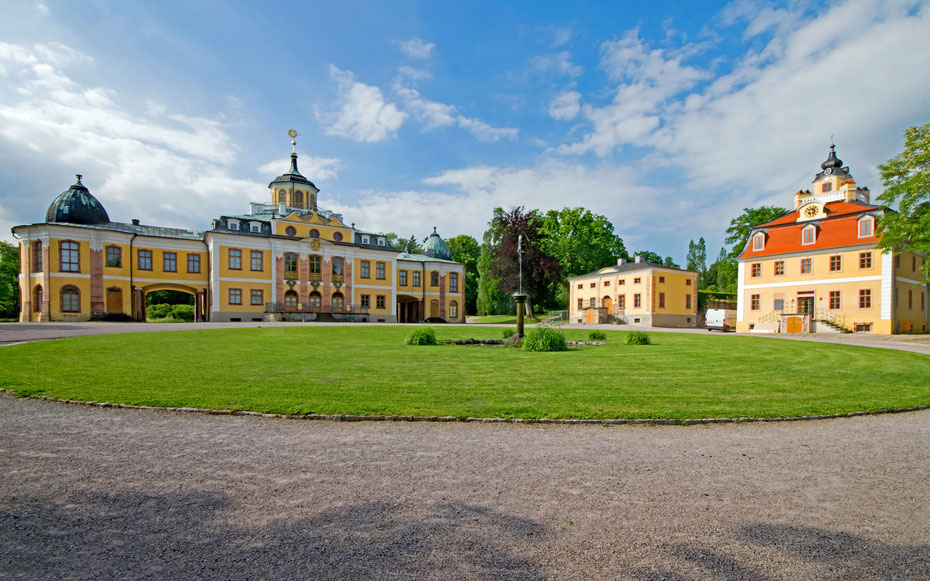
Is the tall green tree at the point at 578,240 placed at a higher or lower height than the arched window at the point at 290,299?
higher

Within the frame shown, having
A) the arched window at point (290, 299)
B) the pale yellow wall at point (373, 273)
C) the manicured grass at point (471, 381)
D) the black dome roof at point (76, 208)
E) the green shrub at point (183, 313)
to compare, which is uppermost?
the black dome roof at point (76, 208)

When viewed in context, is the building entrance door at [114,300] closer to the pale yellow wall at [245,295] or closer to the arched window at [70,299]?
the arched window at [70,299]

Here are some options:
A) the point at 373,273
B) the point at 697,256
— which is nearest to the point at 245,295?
the point at 373,273

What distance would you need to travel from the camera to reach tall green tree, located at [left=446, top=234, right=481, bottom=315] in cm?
7356

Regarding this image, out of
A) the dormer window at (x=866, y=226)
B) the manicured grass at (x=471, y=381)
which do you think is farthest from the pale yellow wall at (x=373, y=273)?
the dormer window at (x=866, y=226)

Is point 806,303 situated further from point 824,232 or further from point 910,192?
point 910,192

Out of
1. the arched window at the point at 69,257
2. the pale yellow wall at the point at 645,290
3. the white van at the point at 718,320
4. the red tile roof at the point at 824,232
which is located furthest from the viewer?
the pale yellow wall at the point at 645,290

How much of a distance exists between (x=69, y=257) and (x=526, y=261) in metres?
42.1

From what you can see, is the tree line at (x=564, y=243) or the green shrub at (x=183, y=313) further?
the green shrub at (x=183, y=313)

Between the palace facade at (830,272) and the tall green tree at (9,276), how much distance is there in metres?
72.8

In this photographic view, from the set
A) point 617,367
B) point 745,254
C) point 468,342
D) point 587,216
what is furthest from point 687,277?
point 617,367

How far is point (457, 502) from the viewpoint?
3.67 metres

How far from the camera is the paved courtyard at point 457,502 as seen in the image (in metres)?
2.81

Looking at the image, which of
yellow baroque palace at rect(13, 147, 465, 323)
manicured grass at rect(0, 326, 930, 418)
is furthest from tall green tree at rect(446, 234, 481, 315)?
manicured grass at rect(0, 326, 930, 418)
